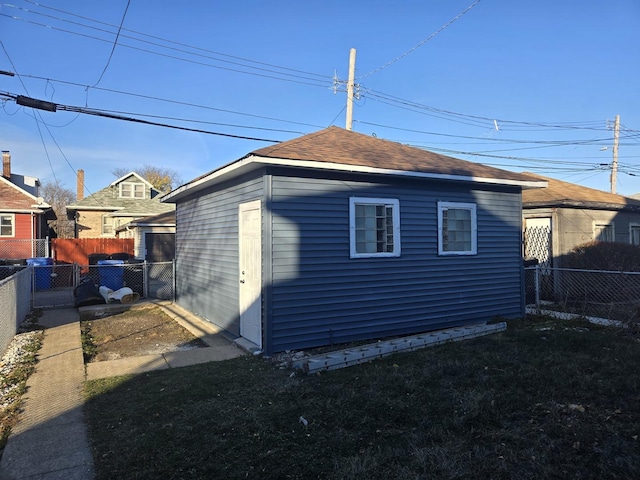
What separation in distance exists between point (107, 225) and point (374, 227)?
86.7 feet

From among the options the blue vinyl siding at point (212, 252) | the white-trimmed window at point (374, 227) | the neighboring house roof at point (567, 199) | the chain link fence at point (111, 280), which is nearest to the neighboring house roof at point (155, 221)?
the chain link fence at point (111, 280)

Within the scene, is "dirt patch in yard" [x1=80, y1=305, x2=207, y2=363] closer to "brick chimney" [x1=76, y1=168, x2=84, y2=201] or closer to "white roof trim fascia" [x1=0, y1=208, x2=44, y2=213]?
"white roof trim fascia" [x1=0, y1=208, x2=44, y2=213]

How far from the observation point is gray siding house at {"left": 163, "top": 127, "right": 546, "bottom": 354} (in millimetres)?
6594

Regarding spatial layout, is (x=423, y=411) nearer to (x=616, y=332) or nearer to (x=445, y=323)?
(x=445, y=323)

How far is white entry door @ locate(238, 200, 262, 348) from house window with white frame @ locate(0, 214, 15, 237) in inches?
783

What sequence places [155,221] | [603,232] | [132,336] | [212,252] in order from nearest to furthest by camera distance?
1. [132,336]
2. [212,252]
3. [603,232]
4. [155,221]

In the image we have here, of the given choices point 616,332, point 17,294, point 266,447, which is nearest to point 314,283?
point 266,447

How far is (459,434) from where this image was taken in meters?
3.81

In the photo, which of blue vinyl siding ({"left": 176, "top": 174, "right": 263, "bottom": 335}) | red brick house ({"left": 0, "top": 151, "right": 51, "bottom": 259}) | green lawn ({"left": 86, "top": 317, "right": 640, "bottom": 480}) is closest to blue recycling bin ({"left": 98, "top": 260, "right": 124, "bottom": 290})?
blue vinyl siding ({"left": 176, "top": 174, "right": 263, "bottom": 335})

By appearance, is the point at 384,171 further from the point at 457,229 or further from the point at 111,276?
the point at 111,276

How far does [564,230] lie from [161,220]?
16.9m

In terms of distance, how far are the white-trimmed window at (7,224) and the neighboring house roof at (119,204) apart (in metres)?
5.67

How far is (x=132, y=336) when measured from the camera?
8219 millimetres

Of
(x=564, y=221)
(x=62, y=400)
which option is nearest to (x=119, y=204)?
(x=564, y=221)
